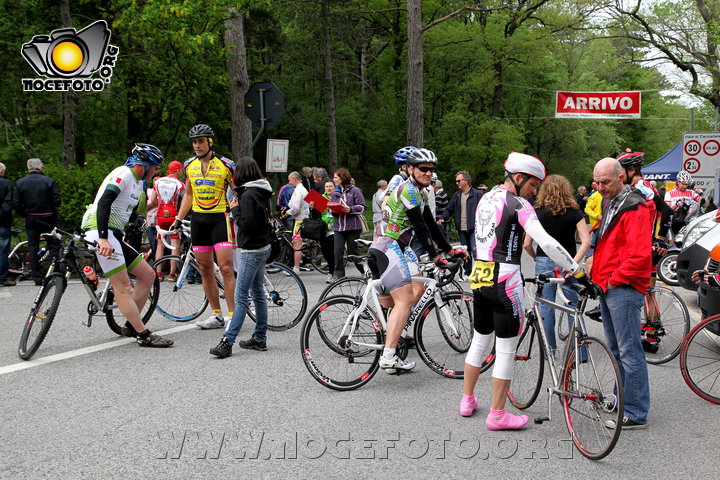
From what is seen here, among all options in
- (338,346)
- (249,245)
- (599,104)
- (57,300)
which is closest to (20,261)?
(57,300)

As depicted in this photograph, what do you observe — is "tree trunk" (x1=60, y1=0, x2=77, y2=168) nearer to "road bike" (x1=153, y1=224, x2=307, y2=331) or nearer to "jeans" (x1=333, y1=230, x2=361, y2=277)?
"jeans" (x1=333, y1=230, x2=361, y2=277)

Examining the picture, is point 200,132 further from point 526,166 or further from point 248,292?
point 526,166

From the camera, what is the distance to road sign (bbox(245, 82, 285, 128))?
519 inches

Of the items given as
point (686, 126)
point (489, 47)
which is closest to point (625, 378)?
point (489, 47)

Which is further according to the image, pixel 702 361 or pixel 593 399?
pixel 702 361

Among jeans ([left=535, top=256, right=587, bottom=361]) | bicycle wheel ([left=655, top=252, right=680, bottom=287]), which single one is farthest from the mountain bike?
bicycle wheel ([left=655, top=252, right=680, bottom=287])

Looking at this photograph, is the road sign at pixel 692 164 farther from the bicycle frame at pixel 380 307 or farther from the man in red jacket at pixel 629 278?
the man in red jacket at pixel 629 278

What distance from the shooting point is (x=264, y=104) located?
13219mm

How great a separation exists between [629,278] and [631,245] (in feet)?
0.77

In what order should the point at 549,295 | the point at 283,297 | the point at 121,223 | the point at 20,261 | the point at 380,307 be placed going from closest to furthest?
the point at 380,307 < the point at 549,295 < the point at 121,223 < the point at 283,297 < the point at 20,261

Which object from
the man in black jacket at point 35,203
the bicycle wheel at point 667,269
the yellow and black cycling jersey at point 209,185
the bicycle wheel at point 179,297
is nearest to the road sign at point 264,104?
the man in black jacket at point 35,203

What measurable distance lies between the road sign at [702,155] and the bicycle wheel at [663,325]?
12.3 metres

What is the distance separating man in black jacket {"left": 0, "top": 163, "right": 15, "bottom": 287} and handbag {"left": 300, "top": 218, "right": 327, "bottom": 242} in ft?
16.8

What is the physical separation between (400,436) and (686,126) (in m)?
58.7
